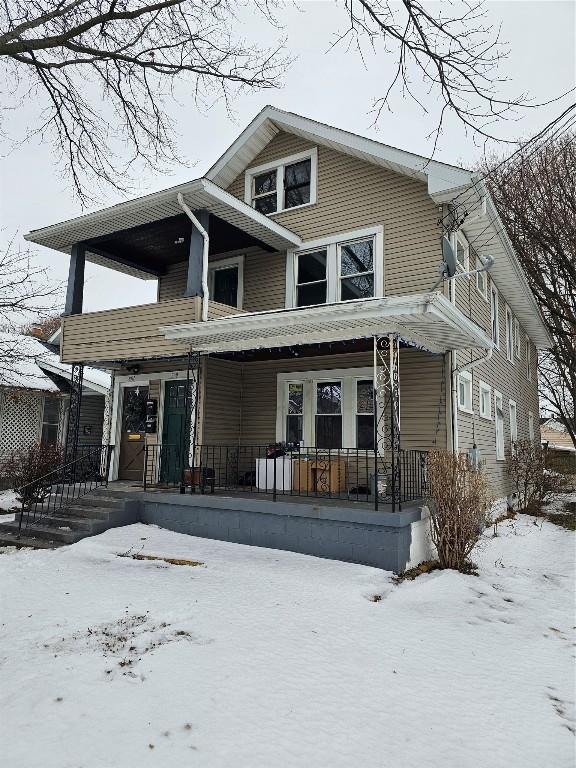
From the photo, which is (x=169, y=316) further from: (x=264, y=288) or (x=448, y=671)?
(x=448, y=671)

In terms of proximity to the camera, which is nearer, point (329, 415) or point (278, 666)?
point (278, 666)

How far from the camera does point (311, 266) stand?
11594mm

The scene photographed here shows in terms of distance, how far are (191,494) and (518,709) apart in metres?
6.60

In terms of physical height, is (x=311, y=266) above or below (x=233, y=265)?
below

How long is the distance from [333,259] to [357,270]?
2.08ft

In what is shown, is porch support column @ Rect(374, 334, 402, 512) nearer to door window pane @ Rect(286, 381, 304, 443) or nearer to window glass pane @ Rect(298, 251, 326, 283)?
door window pane @ Rect(286, 381, 304, 443)

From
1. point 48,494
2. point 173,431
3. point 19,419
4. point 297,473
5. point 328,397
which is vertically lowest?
point 48,494

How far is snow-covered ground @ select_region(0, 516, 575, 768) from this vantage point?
3.25m

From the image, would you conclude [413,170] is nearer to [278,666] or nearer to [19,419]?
[278,666]

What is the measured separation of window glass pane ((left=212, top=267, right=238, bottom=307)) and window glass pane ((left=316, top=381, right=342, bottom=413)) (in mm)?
3198

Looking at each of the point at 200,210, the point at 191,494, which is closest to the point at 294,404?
the point at 191,494

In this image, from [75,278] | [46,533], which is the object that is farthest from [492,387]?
[46,533]

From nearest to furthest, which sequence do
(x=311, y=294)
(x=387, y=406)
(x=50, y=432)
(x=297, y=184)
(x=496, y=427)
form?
1. (x=387, y=406)
2. (x=311, y=294)
3. (x=297, y=184)
4. (x=496, y=427)
5. (x=50, y=432)

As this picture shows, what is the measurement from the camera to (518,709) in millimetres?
3814
